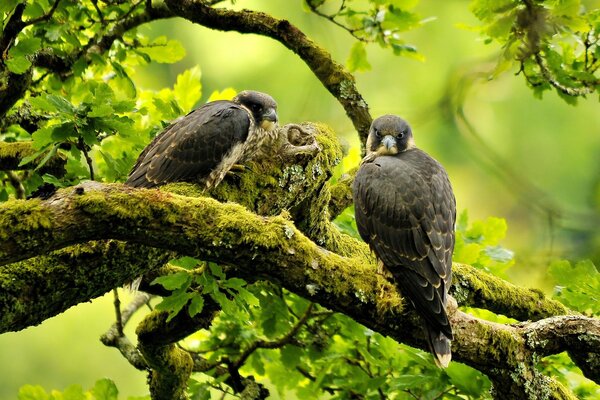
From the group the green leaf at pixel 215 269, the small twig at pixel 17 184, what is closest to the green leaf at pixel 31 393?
the small twig at pixel 17 184

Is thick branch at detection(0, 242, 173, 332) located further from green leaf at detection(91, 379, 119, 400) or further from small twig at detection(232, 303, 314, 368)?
small twig at detection(232, 303, 314, 368)

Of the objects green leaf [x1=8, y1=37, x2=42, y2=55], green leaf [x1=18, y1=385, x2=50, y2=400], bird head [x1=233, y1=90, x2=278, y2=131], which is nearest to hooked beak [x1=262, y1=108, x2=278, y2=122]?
bird head [x1=233, y1=90, x2=278, y2=131]

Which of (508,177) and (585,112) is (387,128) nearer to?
(508,177)

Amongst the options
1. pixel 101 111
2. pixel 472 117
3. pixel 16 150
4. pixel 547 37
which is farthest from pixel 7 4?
pixel 472 117

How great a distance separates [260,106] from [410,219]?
1638 mm

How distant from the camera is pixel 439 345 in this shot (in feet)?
10.8

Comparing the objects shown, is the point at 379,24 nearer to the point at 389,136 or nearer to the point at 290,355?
the point at 389,136

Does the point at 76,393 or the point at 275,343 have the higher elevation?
the point at 275,343

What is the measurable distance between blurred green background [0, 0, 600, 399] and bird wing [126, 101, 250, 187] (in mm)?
1024

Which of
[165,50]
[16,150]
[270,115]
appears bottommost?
[16,150]

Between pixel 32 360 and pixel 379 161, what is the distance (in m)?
8.65

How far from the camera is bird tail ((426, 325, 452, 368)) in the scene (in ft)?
10.7

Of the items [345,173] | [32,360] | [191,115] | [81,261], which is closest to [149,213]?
[81,261]

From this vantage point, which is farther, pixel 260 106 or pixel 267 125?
pixel 260 106
